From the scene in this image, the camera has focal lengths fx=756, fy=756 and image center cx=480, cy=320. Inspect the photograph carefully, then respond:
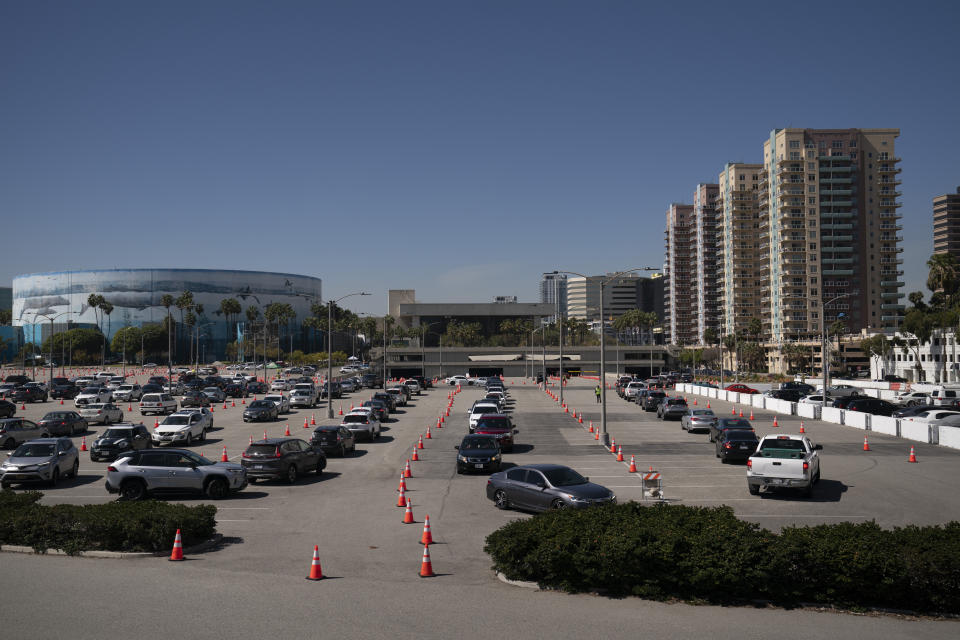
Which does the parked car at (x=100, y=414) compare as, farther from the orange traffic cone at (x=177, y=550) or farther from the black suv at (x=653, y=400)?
the black suv at (x=653, y=400)

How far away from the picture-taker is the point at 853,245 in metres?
141

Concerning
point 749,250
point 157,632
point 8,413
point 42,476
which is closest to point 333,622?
point 157,632

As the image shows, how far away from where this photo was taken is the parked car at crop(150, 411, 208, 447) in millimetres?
35906

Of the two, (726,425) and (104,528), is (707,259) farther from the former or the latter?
(104,528)

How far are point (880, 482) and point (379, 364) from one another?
13382 cm

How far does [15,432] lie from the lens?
3519 centimetres

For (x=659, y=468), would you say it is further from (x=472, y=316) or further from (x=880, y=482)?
(x=472, y=316)

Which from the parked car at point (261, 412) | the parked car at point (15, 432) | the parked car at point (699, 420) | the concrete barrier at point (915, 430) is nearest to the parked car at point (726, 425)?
the parked car at point (699, 420)

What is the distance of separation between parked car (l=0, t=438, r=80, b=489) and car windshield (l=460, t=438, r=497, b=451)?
44.8 ft

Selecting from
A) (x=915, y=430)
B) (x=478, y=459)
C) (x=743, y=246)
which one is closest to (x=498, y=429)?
(x=478, y=459)

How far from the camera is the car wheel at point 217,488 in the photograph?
2244 centimetres

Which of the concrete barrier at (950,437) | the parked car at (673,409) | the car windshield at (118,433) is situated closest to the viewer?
the car windshield at (118,433)

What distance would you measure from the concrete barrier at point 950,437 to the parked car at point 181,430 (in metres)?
36.0

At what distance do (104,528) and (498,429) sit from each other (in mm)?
20818
